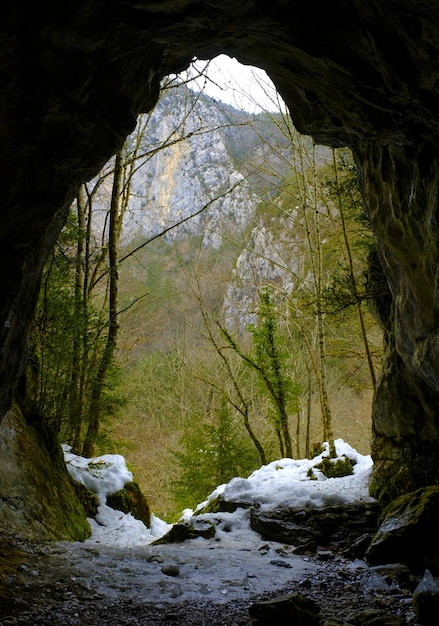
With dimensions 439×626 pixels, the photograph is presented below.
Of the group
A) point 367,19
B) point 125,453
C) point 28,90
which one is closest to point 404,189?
point 367,19

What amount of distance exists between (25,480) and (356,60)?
580cm

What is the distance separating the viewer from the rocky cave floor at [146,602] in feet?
10.4

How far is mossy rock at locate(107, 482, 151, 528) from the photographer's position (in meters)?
8.23

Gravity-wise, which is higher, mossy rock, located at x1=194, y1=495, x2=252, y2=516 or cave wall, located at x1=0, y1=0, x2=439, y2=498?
cave wall, located at x1=0, y1=0, x2=439, y2=498

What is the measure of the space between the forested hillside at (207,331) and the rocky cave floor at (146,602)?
3.27 metres

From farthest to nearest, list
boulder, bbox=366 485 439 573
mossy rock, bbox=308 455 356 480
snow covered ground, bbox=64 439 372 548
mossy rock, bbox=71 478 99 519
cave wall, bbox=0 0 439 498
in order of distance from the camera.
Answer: mossy rock, bbox=308 455 356 480
mossy rock, bbox=71 478 99 519
snow covered ground, bbox=64 439 372 548
boulder, bbox=366 485 439 573
cave wall, bbox=0 0 439 498

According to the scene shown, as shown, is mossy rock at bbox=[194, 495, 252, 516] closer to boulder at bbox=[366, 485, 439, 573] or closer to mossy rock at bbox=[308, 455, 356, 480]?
mossy rock at bbox=[308, 455, 356, 480]

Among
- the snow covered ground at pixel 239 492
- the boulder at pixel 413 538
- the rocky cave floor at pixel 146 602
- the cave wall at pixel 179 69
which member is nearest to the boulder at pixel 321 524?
the snow covered ground at pixel 239 492

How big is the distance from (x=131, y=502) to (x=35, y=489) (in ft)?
9.84

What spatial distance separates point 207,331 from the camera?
18.0m

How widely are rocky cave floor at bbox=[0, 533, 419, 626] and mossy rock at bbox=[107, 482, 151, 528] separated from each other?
376 cm

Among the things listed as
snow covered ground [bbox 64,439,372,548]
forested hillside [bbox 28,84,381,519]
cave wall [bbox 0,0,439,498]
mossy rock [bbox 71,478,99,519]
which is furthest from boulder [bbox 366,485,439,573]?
mossy rock [bbox 71,478,99,519]

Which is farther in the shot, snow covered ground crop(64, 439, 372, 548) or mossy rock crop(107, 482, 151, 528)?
mossy rock crop(107, 482, 151, 528)

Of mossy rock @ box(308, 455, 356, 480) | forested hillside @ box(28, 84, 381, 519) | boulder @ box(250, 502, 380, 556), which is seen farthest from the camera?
mossy rock @ box(308, 455, 356, 480)
